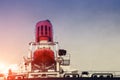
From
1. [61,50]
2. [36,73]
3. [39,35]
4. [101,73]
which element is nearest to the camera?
[101,73]

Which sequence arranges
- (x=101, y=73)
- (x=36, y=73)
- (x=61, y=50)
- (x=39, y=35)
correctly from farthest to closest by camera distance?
(x=39, y=35), (x=61, y=50), (x=36, y=73), (x=101, y=73)

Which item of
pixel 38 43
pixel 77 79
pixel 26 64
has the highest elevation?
pixel 38 43

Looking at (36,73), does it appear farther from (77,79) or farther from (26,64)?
(77,79)

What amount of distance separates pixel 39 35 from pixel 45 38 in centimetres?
147

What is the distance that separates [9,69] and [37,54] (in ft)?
28.7

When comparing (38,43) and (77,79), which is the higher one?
(38,43)

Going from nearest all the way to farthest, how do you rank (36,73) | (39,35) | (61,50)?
(36,73), (61,50), (39,35)

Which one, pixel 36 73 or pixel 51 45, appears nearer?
pixel 36 73

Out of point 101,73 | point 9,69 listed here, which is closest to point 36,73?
point 9,69

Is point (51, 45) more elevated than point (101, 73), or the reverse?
point (51, 45)

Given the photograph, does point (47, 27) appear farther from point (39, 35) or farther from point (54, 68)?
point (54, 68)

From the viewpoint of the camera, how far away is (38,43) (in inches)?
2822

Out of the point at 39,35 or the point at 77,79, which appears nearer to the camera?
the point at 77,79

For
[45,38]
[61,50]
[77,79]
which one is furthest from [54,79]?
[45,38]
